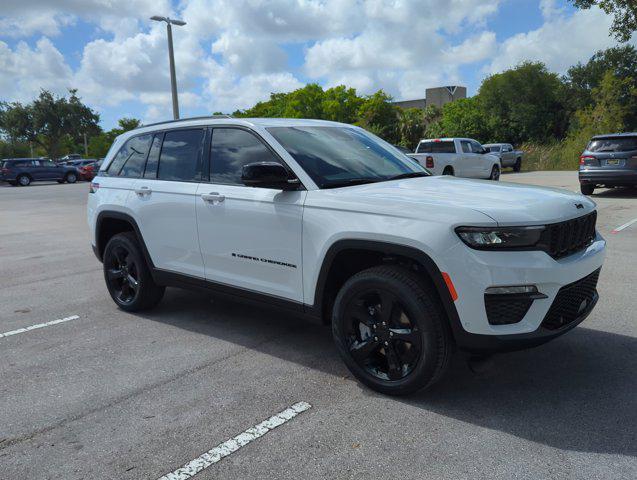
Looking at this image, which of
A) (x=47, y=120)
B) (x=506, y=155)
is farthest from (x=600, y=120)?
(x=47, y=120)

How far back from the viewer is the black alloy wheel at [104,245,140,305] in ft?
17.6

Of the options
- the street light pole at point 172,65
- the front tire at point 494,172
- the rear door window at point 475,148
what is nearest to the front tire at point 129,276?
the street light pole at point 172,65

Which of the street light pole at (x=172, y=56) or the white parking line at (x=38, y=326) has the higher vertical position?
the street light pole at (x=172, y=56)

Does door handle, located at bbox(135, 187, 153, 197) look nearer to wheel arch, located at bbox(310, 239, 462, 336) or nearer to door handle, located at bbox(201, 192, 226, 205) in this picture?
door handle, located at bbox(201, 192, 226, 205)

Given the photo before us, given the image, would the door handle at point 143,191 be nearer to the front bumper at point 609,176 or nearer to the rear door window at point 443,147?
the front bumper at point 609,176

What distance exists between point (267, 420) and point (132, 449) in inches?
29.2

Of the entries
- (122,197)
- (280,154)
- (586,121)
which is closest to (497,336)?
(280,154)

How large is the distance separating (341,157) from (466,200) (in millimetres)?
1209

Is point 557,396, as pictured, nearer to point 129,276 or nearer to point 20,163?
point 129,276

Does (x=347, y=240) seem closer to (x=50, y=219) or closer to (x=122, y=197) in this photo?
(x=122, y=197)

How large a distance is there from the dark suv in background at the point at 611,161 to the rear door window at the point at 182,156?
12508mm

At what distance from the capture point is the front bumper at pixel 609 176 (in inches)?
551

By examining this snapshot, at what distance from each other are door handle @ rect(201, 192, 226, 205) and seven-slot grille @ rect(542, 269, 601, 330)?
2.42 meters

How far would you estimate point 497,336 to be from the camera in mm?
3127
